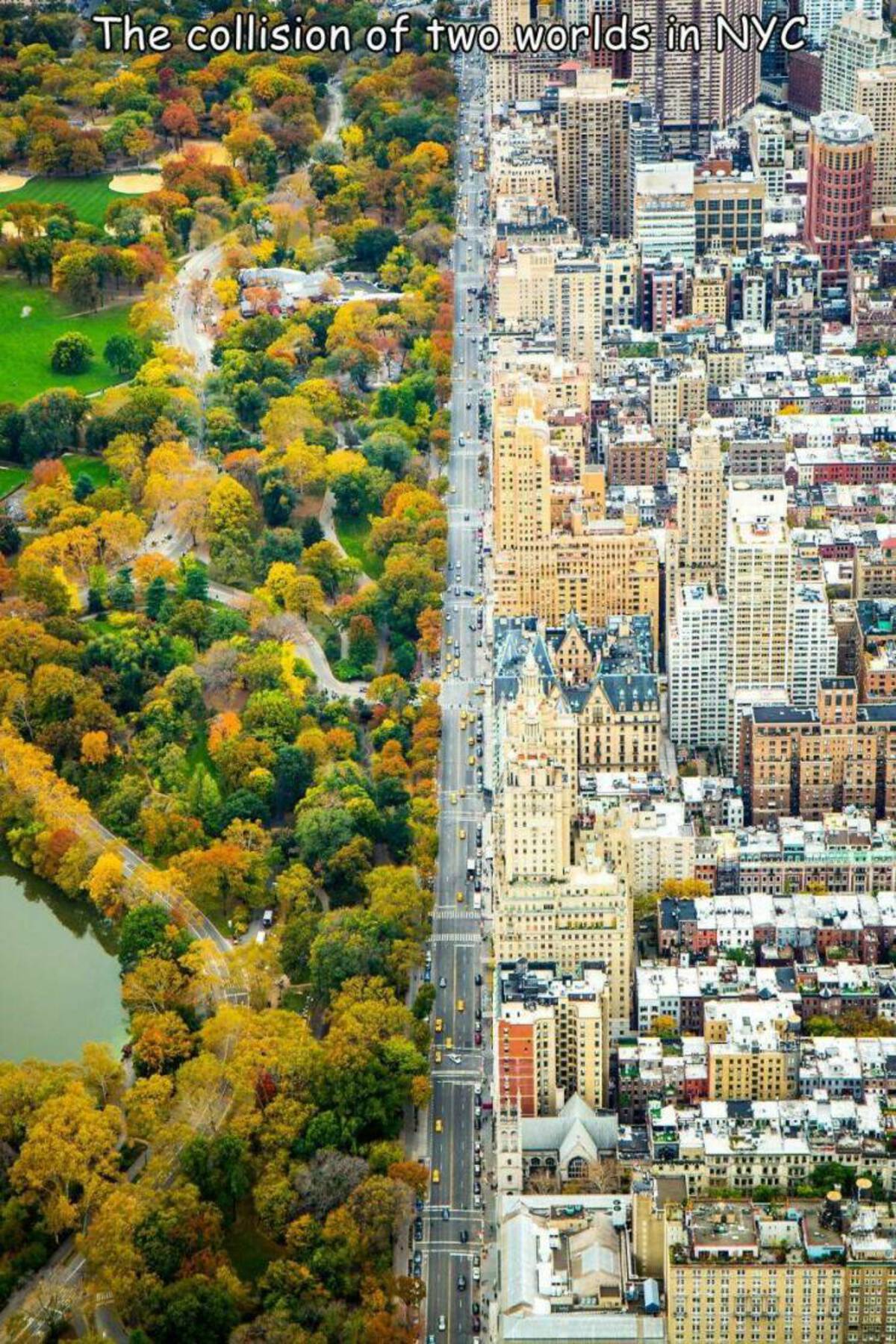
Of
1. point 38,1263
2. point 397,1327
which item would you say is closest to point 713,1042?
point 397,1327

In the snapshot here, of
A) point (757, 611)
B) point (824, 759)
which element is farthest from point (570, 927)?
point (757, 611)

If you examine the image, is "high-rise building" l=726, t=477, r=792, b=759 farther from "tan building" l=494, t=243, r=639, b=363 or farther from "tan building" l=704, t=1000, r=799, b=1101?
"tan building" l=494, t=243, r=639, b=363

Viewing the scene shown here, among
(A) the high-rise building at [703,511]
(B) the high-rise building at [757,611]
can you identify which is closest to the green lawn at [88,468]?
(A) the high-rise building at [703,511]

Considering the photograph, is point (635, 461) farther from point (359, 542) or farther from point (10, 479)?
point (10, 479)

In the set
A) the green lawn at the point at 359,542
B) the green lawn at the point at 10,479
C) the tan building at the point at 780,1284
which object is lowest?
the tan building at the point at 780,1284

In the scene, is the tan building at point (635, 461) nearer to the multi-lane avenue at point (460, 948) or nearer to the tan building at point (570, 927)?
the multi-lane avenue at point (460, 948)

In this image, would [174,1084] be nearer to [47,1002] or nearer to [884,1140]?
[47,1002]
